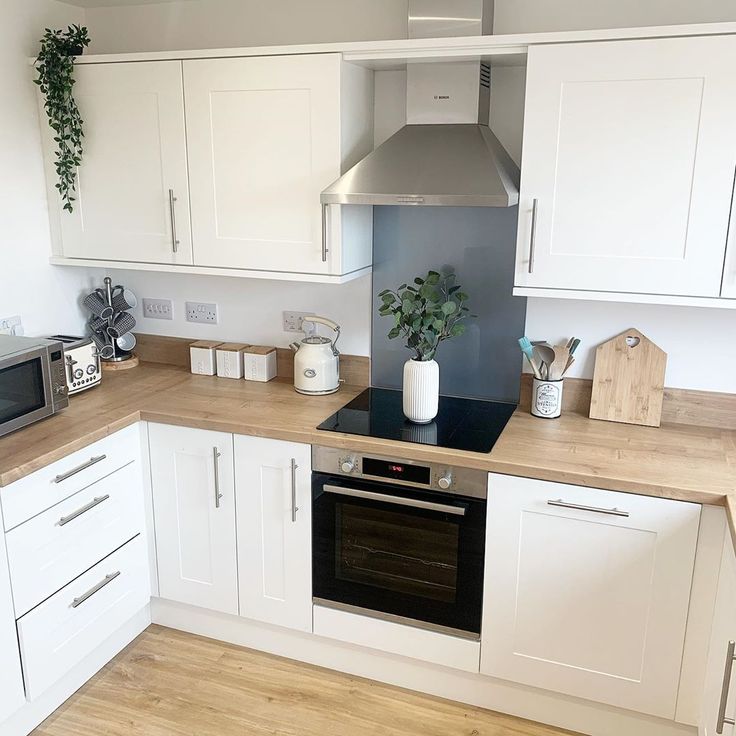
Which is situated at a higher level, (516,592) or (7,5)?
(7,5)

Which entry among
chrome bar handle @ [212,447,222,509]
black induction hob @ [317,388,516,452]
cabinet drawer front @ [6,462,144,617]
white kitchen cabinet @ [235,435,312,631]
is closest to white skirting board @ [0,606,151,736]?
cabinet drawer front @ [6,462,144,617]

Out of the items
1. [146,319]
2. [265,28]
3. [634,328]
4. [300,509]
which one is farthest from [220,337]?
[634,328]

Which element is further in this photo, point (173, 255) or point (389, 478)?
point (173, 255)

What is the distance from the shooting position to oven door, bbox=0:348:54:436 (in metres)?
2.31

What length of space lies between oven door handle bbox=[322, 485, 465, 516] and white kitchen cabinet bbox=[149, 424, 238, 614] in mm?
399

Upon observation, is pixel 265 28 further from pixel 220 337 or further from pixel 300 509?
pixel 300 509

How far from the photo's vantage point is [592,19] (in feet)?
7.86

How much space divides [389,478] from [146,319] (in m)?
1.48

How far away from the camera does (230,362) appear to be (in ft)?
9.84

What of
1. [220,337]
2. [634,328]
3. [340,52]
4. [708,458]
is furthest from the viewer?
[220,337]

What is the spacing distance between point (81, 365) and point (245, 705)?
134cm

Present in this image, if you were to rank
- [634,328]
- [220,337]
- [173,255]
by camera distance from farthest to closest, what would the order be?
1. [220,337]
2. [173,255]
3. [634,328]

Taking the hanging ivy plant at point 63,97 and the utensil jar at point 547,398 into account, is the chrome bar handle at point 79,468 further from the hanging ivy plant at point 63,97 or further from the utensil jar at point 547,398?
the utensil jar at point 547,398

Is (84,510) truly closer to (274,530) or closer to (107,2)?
(274,530)
